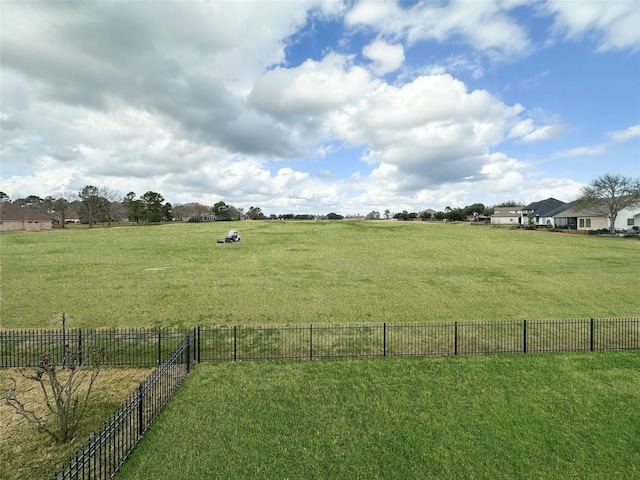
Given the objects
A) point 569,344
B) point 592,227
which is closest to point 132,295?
point 569,344

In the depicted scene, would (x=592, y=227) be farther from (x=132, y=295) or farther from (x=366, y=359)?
(x=132, y=295)

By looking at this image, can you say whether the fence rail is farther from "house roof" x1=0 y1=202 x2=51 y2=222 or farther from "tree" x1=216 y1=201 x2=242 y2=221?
"tree" x1=216 y1=201 x2=242 y2=221

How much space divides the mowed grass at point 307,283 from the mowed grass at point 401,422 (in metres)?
7.03

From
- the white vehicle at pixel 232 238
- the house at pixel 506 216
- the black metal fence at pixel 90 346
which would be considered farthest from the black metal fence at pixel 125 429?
the house at pixel 506 216

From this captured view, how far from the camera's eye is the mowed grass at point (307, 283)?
70.0 ft

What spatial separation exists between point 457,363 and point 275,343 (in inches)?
350

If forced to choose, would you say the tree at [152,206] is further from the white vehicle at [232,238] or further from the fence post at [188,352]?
the fence post at [188,352]

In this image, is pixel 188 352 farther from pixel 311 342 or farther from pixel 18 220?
pixel 18 220

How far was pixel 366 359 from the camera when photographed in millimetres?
15203

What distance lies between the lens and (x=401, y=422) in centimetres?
1050

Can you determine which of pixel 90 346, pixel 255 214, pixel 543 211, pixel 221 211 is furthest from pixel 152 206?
pixel 543 211

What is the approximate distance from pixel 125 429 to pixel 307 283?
19.1 m

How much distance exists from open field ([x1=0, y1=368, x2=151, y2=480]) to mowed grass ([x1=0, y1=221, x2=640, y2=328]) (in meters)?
6.10

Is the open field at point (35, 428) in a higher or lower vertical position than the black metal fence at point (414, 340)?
lower
